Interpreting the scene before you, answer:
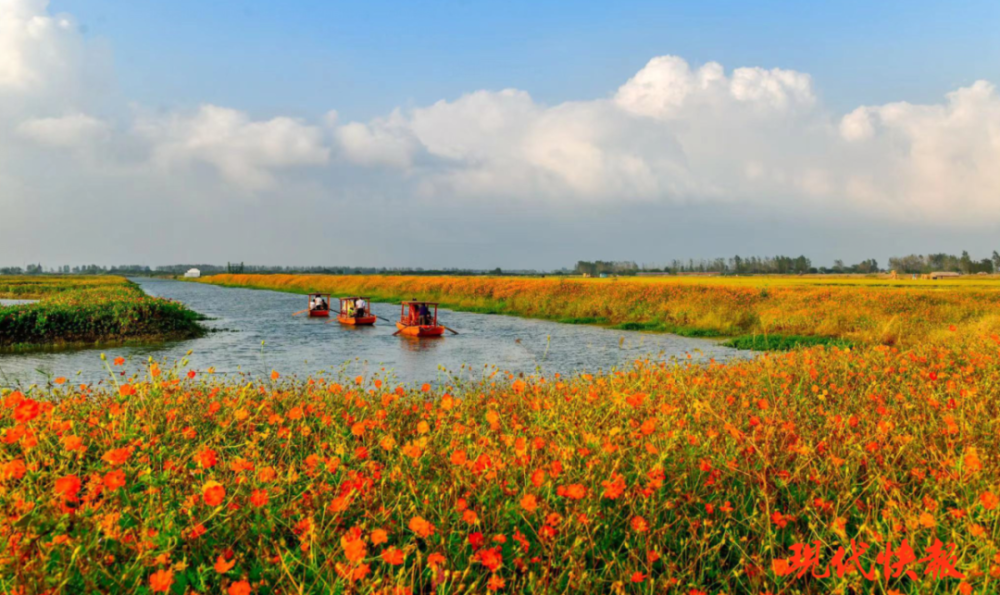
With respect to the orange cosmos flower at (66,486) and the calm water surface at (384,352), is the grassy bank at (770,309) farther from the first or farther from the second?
the orange cosmos flower at (66,486)

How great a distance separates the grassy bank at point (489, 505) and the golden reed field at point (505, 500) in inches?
0.8

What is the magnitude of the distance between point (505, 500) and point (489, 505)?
0.11 meters

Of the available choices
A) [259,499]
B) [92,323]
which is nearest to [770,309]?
[259,499]

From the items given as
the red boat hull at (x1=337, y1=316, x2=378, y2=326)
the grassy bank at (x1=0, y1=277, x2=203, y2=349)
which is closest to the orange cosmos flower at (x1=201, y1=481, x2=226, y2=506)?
the grassy bank at (x1=0, y1=277, x2=203, y2=349)

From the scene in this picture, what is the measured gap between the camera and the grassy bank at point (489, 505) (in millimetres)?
2500

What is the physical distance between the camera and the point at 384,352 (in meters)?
20.3

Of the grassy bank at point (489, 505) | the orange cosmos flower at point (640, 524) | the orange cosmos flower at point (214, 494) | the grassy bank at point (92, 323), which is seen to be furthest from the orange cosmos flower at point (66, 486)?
the grassy bank at point (92, 323)

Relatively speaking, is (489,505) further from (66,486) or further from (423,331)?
(423,331)

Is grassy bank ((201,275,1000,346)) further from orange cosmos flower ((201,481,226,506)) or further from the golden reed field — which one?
orange cosmos flower ((201,481,226,506))

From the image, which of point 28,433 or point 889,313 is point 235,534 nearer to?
point 28,433

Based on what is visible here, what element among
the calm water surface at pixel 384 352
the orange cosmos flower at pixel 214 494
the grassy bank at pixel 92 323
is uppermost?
the orange cosmos flower at pixel 214 494

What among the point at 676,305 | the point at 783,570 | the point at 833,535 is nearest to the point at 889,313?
the point at 676,305

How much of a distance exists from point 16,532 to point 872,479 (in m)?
4.51

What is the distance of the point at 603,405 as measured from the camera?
5648mm
